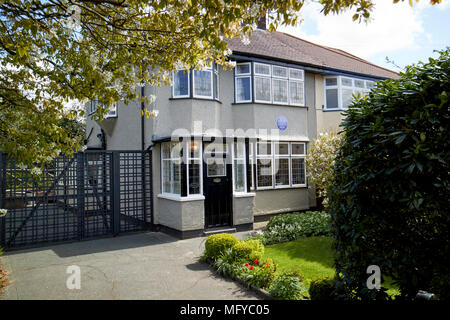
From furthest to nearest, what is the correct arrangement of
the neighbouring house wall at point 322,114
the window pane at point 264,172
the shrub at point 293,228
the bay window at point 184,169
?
the neighbouring house wall at point 322,114, the window pane at point 264,172, the bay window at point 184,169, the shrub at point 293,228

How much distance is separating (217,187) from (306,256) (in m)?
4.02

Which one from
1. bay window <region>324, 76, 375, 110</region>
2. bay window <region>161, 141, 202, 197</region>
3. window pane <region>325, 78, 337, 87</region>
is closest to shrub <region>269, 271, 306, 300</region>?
bay window <region>161, 141, 202, 197</region>

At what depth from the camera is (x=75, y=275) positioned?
6875mm

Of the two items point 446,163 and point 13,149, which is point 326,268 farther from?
point 13,149

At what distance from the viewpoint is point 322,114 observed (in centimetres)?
1495

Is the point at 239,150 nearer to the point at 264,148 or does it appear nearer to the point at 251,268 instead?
the point at 264,148

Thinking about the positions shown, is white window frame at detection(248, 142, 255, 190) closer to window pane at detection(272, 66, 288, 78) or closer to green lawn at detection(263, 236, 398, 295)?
window pane at detection(272, 66, 288, 78)

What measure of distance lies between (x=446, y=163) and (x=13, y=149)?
5.81m

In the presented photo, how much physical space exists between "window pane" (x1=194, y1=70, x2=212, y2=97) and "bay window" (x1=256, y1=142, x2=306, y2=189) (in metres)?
2.97

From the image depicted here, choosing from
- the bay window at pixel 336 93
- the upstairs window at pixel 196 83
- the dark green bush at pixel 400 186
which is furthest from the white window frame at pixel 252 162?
the dark green bush at pixel 400 186

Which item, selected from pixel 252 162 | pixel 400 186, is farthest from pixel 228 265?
pixel 252 162

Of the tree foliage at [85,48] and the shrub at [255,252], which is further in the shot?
the shrub at [255,252]

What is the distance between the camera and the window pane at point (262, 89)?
504 inches

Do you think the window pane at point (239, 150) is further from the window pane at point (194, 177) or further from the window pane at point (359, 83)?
the window pane at point (359, 83)
